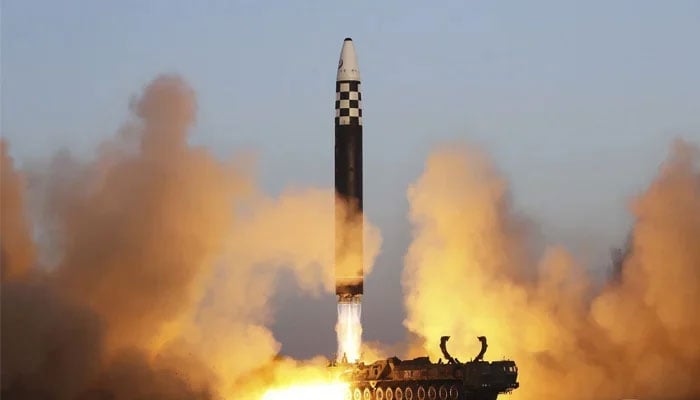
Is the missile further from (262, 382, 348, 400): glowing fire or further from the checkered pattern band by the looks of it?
(262, 382, 348, 400): glowing fire

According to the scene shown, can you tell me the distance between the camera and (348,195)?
89.4m

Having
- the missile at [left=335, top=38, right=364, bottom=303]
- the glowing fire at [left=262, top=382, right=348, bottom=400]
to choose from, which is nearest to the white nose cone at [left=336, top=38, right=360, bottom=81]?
the missile at [left=335, top=38, right=364, bottom=303]

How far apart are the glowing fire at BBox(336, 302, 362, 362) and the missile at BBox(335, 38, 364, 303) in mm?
345

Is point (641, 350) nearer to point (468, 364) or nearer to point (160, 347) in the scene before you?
point (468, 364)

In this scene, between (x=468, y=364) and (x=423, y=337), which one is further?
(x=423, y=337)

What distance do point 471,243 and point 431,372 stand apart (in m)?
11.2

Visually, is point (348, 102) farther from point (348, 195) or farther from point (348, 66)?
point (348, 195)

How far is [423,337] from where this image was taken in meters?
93.4

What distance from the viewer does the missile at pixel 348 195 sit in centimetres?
8925

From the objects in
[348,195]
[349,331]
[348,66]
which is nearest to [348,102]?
[348,66]

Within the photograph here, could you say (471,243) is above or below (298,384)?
above

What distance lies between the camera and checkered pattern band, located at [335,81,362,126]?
89.2 meters

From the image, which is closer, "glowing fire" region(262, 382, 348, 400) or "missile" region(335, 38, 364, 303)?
"glowing fire" region(262, 382, 348, 400)

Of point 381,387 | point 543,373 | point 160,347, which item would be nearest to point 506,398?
point 543,373
